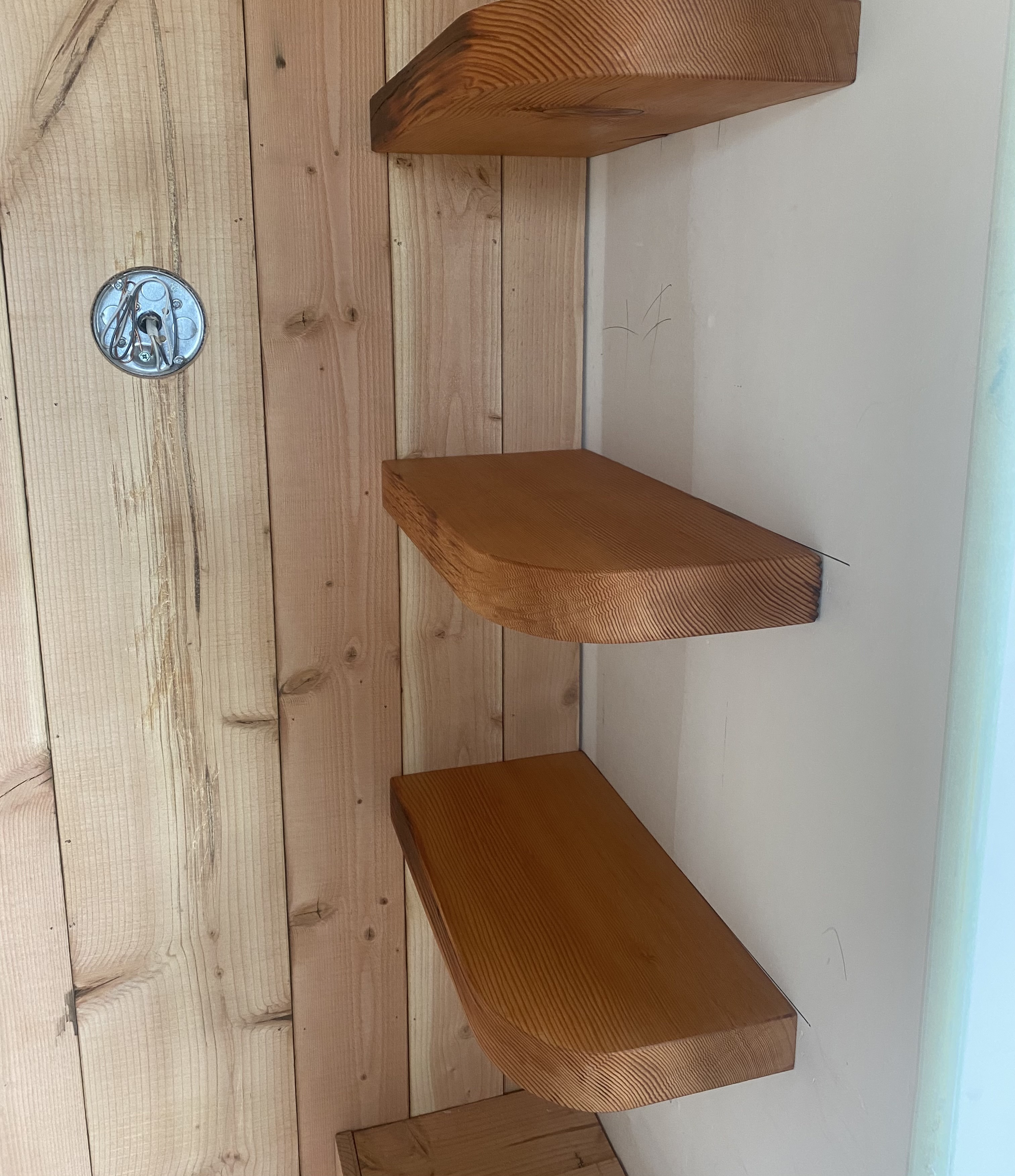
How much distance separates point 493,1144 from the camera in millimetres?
1197

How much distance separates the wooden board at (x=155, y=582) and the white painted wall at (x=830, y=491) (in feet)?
1.33

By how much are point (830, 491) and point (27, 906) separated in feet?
2.90

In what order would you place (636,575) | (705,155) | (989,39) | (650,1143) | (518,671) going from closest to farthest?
(989,39)
(636,575)
(705,155)
(650,1143)
(518,671)

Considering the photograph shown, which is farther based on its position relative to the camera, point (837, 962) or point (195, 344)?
point (195, 344)

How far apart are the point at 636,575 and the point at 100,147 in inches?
25.7

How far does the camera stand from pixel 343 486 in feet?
3.47

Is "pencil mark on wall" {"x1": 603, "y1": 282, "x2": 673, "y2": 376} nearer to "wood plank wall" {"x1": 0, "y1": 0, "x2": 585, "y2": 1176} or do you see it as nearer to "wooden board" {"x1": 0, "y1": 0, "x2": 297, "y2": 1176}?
"wood plank wall" {"x1": 0, "y1": 0, "x2": 585, "y2": 1176}

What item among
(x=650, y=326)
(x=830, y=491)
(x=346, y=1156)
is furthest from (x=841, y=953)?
(x=346, y=1156)

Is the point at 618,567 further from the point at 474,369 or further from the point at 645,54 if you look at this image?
the point at 474,369

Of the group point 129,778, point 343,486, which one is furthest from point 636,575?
point 129,778

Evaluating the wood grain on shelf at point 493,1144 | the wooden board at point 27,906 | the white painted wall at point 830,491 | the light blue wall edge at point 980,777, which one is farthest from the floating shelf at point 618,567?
the wood grain on shelf at point 493,1144

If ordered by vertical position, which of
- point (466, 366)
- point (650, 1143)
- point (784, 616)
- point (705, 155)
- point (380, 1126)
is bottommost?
point (380, 1126)

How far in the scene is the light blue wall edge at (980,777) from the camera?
0.51 metres

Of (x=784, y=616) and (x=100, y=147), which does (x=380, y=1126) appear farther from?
(x=100, y=147)
